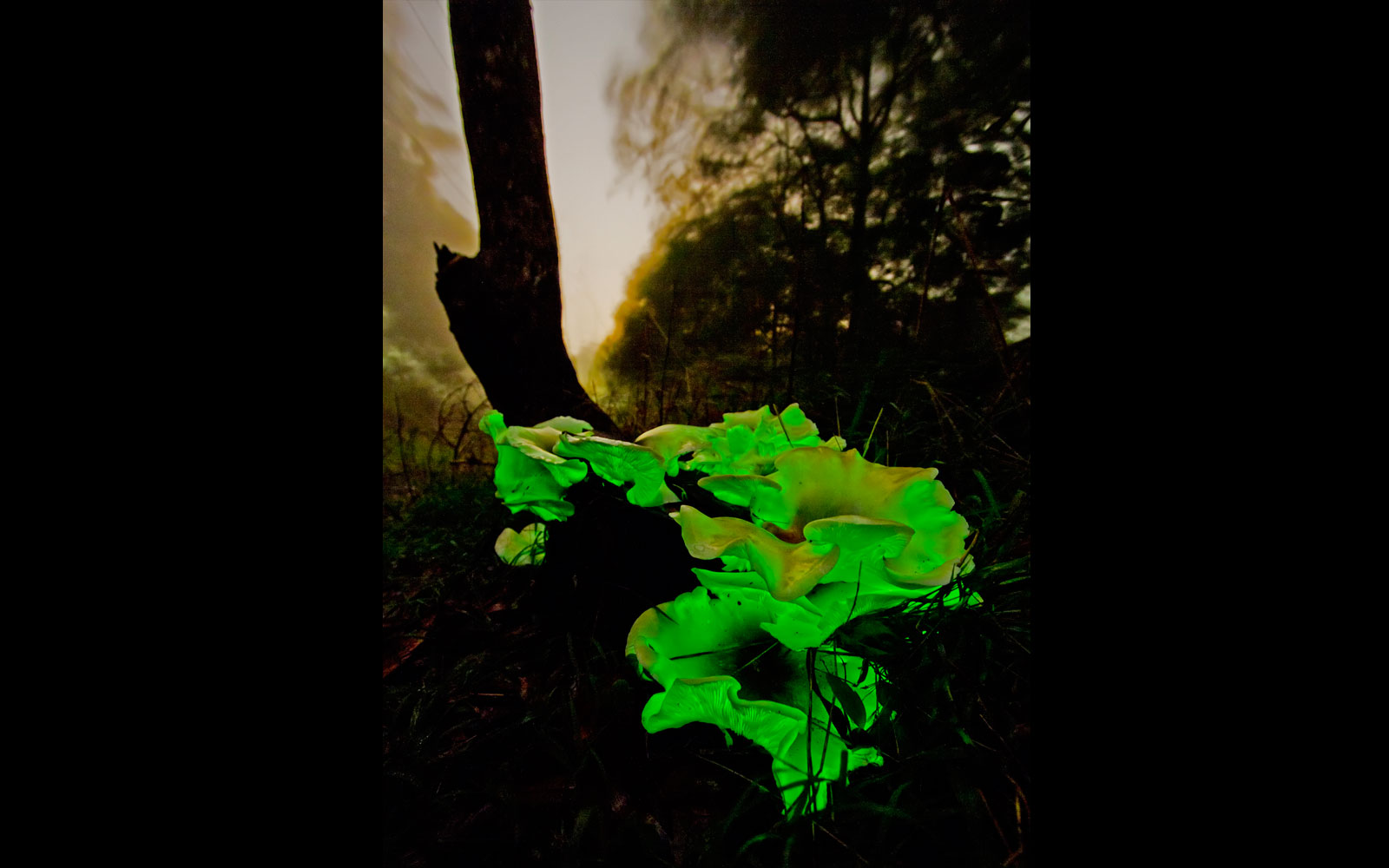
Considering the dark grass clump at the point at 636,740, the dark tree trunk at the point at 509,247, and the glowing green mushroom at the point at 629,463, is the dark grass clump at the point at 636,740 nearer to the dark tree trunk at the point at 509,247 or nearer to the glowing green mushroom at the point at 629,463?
the glowing green mushroom at the point at 629,463

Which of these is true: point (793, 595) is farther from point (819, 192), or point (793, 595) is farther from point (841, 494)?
point (819, 192)

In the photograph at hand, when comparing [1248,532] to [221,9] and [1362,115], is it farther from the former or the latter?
[221,9]

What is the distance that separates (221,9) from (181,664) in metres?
0.40

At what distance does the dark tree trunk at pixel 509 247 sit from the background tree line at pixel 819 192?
0.46 meters

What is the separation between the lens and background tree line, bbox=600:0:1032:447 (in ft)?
4.21

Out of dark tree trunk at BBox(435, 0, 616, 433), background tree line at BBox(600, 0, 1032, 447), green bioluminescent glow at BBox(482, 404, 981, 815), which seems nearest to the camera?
green bioluminescent glow at BBox(482, 404, 981, 815)

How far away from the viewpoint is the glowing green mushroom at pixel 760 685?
0.27 metres

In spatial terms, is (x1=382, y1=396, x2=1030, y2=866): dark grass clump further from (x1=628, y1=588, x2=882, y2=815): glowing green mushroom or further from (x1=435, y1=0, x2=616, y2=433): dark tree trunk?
(x1=435, y1=0, x2=616, y2=433): dark tree trunk

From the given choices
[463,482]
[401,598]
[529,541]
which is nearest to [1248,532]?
[529,541]

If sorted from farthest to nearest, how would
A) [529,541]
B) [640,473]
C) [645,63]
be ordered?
[645,63] < [529,541] < [640,473]

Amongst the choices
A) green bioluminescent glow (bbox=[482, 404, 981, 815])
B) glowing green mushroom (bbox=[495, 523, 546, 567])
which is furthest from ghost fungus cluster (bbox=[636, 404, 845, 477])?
glowing green mushroom (bbox=[495, 523, 546, 567])

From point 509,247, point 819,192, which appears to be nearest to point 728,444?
point 509,247

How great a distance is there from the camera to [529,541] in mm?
531

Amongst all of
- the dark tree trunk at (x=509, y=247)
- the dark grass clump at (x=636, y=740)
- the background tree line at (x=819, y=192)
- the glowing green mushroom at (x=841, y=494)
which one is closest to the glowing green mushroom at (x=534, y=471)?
the dark grass clump at (x=636, y=740)
